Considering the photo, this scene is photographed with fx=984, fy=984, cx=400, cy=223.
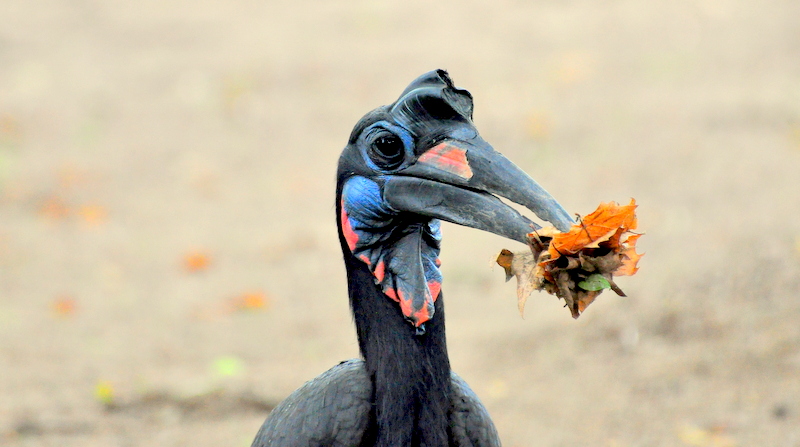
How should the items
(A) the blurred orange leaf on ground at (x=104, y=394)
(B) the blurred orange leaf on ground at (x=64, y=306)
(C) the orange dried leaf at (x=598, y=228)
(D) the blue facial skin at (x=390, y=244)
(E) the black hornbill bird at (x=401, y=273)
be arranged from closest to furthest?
(C) the orange dried leaf at (x=598, y=228) < (E) the black hornbill bird at (x=401, y=273) < (D) the blue facial skin at (x=390, y=244) < (A) the blurred orange leaf on ground at (x=104, y=394) < (B) the blurred orange leaf on ground at (x=64, y=306)

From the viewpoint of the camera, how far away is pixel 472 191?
9.86 feet

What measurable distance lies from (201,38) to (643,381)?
9286 millimetres

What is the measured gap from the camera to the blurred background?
20.1 ft

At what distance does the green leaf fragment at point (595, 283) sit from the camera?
2846 millimetres

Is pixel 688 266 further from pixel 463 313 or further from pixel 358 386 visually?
pixel 358 386

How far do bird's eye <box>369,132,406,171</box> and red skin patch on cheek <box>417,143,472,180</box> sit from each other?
8 cm

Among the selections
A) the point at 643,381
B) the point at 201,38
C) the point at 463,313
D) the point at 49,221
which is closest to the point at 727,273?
the point at 643,381

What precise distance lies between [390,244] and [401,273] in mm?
111

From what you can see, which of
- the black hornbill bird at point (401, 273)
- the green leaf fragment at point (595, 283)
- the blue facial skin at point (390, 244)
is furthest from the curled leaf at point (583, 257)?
the blue facial skin at point (390, 244)

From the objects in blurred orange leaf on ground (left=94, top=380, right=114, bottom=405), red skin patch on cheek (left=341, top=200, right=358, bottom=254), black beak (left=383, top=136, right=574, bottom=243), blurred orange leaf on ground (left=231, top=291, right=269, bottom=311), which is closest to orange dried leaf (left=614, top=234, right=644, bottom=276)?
black beak (left=383, top=136, right=574, bottom=243)

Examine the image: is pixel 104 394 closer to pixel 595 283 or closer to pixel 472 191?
pixel 472 191

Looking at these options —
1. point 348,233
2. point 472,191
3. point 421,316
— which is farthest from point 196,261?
point 472,191

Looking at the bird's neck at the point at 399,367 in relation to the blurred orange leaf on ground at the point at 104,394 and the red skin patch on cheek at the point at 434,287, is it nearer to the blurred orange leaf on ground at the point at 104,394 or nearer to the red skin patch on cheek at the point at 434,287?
the red skin patch on cheek at the point at 434,287

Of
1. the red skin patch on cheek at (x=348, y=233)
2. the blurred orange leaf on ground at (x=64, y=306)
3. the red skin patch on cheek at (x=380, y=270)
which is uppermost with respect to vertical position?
the blurred orange leaf on ground at (x=64, y=306)
